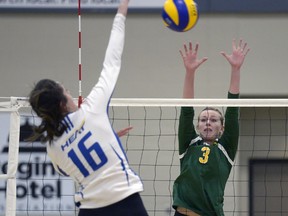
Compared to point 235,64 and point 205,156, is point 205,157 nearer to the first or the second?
point 205,156

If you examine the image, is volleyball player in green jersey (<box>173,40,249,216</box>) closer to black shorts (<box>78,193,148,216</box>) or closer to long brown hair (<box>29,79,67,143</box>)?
black shorts (<box>78,193,148,216</box>)

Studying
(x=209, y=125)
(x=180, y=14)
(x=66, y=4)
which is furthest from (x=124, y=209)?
(x=66, y=4)

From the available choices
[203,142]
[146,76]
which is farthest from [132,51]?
[203,142]

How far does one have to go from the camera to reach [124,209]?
4527mm

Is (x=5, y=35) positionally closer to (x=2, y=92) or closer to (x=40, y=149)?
(x=2, y=92)

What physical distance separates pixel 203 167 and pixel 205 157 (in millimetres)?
71

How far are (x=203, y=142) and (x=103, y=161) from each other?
162 cm

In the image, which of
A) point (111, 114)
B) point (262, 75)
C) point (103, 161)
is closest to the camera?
point (103, 161)

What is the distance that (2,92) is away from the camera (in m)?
10.3

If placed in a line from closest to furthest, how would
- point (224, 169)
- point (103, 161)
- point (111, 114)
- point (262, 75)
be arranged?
1. point (103, 161)
2. point (224, 169)
3. point (111, 114)
4. point (262, 75)

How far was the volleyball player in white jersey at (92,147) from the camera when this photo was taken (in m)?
4.54

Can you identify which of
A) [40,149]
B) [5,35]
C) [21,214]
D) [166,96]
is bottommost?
[21,214]

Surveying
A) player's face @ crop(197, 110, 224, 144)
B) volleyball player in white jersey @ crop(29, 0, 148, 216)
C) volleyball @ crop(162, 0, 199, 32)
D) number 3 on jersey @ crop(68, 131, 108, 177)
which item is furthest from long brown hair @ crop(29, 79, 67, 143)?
player's face @ crop(197, 110, 224, 144)

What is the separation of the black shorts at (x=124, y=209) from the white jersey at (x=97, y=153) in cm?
2
